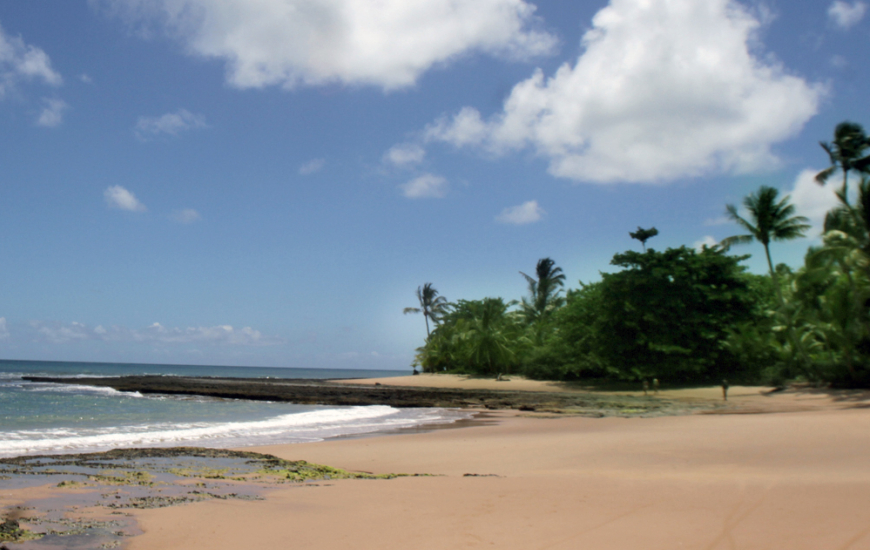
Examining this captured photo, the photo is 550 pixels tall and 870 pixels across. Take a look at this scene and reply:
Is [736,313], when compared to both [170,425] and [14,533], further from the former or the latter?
[14,533]

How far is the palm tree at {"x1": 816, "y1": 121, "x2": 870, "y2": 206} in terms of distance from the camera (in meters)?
20.8

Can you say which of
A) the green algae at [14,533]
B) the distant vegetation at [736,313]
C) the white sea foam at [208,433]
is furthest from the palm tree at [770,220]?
the green algae at [14,533]

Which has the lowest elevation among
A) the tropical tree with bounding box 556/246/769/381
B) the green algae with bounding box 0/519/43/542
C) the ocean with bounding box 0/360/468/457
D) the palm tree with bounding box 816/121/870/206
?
the ocean with bounding box 0/360/468/457

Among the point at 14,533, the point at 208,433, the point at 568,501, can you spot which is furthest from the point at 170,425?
the point at 568,501

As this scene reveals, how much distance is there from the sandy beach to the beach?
0.05 feet

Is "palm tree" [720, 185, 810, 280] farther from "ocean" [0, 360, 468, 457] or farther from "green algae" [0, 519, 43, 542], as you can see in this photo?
"green algae" [0, 519, 43, 542]

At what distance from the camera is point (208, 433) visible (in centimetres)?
1366

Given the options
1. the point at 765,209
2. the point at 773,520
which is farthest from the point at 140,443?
the point at 765,209

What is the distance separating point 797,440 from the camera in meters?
9.66

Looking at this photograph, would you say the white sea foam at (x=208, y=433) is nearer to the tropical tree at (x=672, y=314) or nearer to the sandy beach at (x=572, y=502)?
the sandy beach at (x=572, y=502)

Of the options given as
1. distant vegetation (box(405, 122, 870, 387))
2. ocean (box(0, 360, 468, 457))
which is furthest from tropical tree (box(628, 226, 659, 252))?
ocean (box(0, 360, 468, 457))

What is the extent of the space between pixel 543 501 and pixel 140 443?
978 centimetres

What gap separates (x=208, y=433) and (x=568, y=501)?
11.0 metres

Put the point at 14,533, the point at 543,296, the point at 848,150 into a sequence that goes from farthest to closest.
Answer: the point at 543,296 → the point at 848,150 → the point at 14,533
